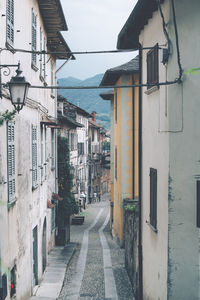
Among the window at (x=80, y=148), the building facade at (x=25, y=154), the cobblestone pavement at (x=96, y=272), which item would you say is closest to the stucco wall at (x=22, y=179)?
the building facade at (x=25, y=154)

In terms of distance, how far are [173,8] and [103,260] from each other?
13743 mm

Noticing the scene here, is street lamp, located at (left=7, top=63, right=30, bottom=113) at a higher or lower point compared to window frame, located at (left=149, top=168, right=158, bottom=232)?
higher

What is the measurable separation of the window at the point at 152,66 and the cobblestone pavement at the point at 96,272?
662 centimetres

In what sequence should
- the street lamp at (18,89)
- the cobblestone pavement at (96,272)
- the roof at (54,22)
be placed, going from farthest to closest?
1. the roof at (54,22)
2. the cobblestone pavement at (96,272)
3. the street lamp at (18,89)

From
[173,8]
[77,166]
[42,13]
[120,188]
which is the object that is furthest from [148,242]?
[77,166]

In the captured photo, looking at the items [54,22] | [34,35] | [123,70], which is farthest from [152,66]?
[123,70]

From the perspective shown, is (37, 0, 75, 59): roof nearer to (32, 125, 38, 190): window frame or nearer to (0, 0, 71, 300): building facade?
(0, 0, 71, 300): building facade

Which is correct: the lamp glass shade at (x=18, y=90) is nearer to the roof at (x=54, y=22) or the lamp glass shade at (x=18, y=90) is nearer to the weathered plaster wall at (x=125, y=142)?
the roof at (x=54, y=22)

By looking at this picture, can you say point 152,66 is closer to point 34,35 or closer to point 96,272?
point 34,35

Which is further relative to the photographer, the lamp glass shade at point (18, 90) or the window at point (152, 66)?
the window at point (152, 66)

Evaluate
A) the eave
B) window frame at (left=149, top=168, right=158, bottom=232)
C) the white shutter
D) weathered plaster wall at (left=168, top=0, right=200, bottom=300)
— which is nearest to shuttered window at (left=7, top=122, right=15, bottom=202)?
the white shutter

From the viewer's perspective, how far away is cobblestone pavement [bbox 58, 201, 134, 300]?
1345 cm

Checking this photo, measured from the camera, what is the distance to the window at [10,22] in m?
8.87

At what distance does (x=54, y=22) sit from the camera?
16.1 meters
